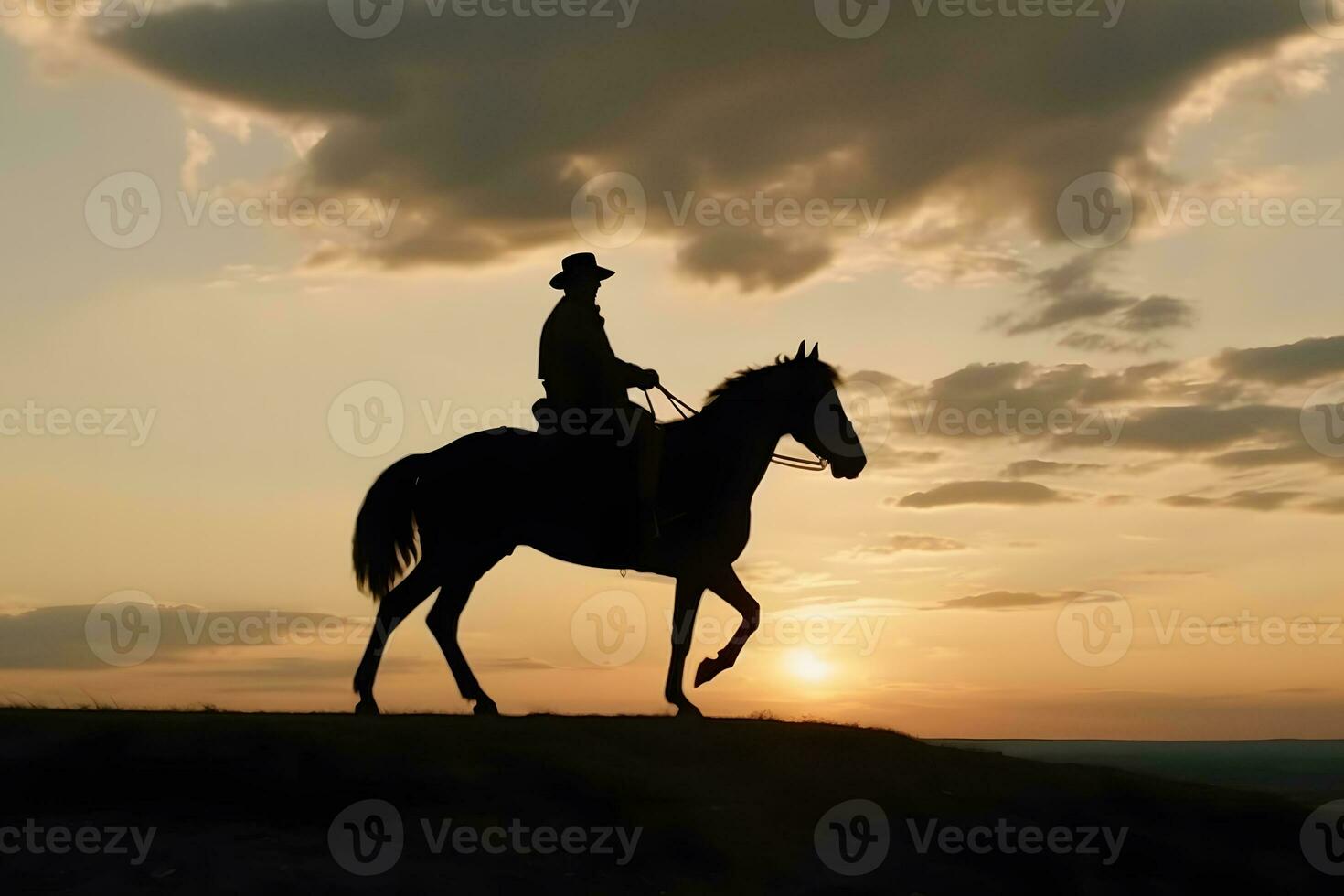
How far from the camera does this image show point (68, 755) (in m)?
13.0

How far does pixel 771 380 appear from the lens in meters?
17.8

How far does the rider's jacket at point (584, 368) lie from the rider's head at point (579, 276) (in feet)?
0.87

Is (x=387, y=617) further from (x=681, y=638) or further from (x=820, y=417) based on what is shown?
(x=820, y=417)

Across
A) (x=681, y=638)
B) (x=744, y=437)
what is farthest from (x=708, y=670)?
(x=744, y=437)

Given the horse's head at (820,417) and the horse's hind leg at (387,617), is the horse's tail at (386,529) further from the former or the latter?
the horse's head at (820,417)

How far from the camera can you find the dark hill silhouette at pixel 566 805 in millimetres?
11523

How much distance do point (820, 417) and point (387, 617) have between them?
6.05 meters

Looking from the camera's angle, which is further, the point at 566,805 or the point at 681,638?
the point at 681,638

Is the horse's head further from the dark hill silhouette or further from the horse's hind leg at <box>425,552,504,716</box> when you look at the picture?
the horse's hind leg at <box>425,552,504,716</box>

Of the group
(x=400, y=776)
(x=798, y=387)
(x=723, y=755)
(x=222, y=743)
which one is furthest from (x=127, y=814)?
(x=798, y=387)

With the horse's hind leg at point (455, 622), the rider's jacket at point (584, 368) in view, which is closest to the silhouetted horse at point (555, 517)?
the horse's hind leg at point (455, 622)

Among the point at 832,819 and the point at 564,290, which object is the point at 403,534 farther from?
the point at 832,819

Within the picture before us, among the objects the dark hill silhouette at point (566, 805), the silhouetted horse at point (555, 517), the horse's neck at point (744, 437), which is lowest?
the dark hill silhouette at point (566, 805)

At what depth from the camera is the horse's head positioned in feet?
58.1
